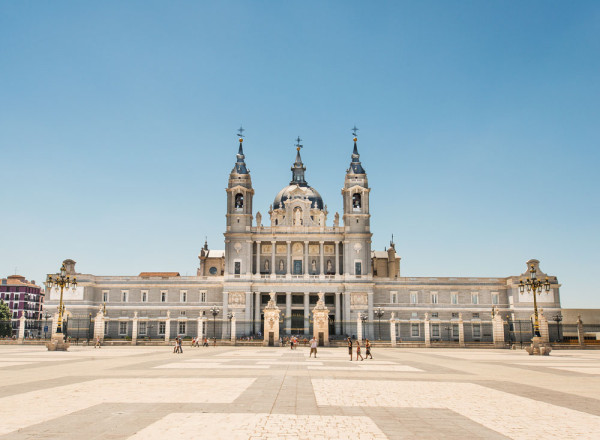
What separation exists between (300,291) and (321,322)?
2629cm

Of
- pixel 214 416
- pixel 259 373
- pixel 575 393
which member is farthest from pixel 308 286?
pixel 214 416

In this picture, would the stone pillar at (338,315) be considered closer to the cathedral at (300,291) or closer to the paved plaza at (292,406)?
the cathedral at (300,291)

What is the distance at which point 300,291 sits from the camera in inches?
3386

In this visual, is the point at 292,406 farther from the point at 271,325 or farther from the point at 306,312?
the point at 306,312

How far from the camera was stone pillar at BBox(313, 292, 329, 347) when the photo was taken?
194ft

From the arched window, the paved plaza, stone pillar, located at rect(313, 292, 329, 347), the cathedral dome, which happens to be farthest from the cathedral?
the paved plaza

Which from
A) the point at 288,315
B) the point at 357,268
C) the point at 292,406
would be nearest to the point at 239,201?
the point at 288,315

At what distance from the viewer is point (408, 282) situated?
86875mm

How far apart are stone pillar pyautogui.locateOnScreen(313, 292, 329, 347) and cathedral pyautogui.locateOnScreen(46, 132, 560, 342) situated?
21.9 metres

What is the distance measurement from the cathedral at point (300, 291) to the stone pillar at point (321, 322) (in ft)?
72.0

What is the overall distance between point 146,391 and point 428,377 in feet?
→ 39.4

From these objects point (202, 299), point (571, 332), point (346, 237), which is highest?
point (346, 237)

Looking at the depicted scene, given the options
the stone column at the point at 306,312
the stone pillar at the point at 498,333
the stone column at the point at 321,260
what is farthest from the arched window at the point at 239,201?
the stone pillar at the point at 498,333

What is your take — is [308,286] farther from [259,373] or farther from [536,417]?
[536,417]
